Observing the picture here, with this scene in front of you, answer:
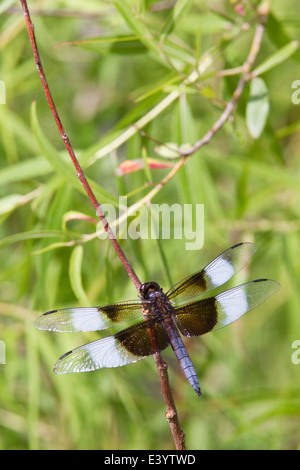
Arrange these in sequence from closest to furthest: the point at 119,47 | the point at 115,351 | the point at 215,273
A: the point at 115,351 < the point at 215,273 < the point at 119,47

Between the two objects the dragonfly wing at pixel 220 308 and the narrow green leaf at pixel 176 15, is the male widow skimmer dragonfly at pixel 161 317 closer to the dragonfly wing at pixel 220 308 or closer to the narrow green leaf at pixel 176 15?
the dragonfly wing at pixel 220 308

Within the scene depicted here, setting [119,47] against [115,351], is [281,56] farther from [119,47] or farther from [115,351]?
[115,351]

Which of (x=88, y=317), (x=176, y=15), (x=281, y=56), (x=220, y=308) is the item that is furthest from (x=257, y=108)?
(x=88, y=317)

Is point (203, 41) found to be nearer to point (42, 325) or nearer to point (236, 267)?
point (236, 267)

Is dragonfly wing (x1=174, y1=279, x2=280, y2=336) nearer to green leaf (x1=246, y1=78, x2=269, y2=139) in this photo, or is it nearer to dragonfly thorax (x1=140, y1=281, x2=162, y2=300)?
dragonfly thorax (x1=140, y1=281, x2=162, y2=300)
